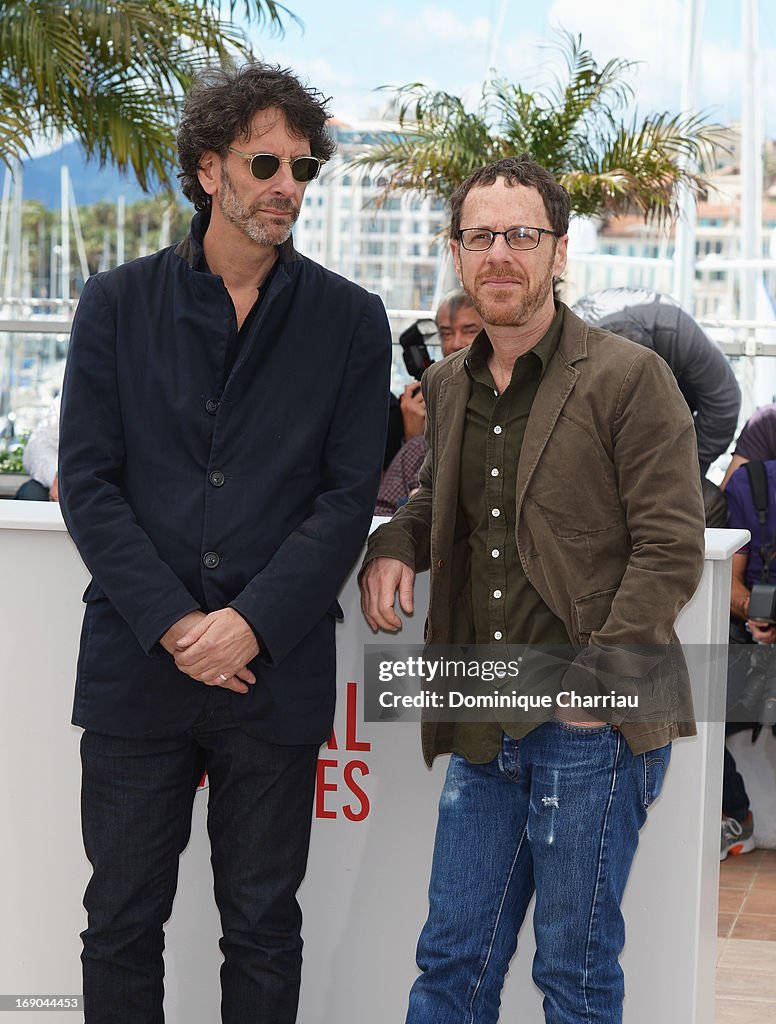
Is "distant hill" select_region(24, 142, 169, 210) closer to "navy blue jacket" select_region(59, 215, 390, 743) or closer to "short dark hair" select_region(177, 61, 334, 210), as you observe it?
"short dark hair" select_region(177, 61, 334, 210)

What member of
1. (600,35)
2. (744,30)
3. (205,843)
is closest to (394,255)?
(744,30)

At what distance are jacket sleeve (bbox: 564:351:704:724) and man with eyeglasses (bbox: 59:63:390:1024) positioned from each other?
0.45 metres

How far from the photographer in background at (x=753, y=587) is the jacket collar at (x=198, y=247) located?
242 cm

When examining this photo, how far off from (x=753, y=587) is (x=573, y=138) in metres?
5.84

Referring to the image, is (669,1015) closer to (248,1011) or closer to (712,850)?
(712,850)

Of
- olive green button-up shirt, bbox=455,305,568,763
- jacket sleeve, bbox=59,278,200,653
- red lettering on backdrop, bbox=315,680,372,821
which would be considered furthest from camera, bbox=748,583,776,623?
jacket sleeve, bbox=59,278,200,653

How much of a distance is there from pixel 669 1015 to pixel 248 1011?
2.65ft

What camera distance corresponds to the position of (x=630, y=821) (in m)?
1.93

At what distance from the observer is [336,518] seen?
79.7 inches

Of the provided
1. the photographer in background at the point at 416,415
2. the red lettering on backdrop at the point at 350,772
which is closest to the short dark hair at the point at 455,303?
the photographer in background at the point at 416,415

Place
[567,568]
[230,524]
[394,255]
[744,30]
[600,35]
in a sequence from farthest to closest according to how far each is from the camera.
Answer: [394,255] < [744,30] < [600,35] < [230,524] < [567,568]

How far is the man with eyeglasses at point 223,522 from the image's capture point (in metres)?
1.99

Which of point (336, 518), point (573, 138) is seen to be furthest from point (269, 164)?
point (573, 138)

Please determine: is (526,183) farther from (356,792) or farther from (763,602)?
(763,602)
